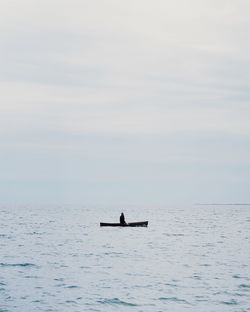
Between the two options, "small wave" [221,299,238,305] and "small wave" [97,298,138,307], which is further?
"small wave" [221,299,238,305]

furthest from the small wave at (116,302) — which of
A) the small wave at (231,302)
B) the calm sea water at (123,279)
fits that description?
the small wave at (231,302)

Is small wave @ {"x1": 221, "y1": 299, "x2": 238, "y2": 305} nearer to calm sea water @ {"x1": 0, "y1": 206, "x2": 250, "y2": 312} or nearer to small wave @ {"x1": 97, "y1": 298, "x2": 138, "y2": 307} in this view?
calm sea water @ {"x1": 0, "y1": 206, "x2": 250, "y2": 312}

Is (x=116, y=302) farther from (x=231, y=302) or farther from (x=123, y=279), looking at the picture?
(x=123, y=279)

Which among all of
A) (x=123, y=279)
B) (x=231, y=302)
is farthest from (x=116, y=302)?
(x=123, y=279)

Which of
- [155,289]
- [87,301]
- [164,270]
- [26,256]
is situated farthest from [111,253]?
[87,301]

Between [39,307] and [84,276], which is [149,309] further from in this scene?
[84,276]

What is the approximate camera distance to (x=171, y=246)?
58.1 metres

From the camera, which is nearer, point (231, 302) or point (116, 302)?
point (116, 302)

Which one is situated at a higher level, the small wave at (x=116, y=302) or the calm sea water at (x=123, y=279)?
the calm sea water at (x=123, y=279)

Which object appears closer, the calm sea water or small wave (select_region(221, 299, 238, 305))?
the calm sea water

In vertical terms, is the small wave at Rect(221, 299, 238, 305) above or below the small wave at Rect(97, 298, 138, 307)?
above

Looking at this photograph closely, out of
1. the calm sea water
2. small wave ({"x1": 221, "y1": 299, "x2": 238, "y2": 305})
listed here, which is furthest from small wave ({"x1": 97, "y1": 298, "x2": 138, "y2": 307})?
small wave ({"x1": 221, "y1": 299, "x2": 238, "y2": 305})

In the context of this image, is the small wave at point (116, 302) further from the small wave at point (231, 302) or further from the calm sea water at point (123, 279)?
the small wave at point (231, 302)

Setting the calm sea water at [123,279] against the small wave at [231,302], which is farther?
the small wave at [231,302]
